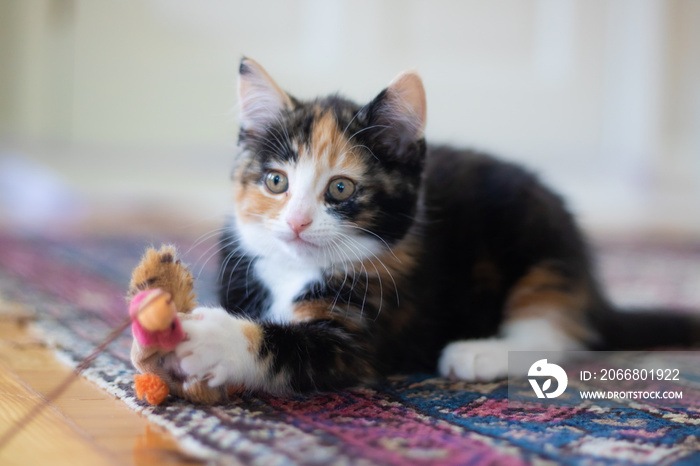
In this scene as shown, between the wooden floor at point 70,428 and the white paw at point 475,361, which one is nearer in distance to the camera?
the wooden floor at point 70,428

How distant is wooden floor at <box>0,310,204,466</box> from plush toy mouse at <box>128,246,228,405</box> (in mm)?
55

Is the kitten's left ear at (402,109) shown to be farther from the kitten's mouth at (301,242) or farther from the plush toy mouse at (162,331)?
the plush toy mouse at (162,331)

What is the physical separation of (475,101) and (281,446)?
11.6ft

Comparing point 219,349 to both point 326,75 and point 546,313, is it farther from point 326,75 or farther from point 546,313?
point 326,75

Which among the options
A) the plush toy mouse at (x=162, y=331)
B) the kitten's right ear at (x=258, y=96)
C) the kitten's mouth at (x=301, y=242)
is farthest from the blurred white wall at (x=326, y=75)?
the plush toy mouse at (x=162, y=331)

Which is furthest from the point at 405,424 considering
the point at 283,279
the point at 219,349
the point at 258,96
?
the point at 258,96

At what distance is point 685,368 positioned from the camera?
1.28 m

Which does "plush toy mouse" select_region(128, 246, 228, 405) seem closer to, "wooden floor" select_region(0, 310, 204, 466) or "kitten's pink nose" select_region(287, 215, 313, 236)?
"wooden floor" select_region(0, 310, 204, 466)

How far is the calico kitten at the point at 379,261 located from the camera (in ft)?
3.26

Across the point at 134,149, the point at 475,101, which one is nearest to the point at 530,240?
the point at 475,101

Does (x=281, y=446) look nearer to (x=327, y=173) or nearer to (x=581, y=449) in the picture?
(x=581, y=449)

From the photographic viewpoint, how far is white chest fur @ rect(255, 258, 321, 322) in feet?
3.69

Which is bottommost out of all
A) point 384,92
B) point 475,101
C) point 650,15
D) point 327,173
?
point 327,173

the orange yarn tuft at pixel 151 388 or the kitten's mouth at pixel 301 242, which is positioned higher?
the kitten's mouth at pixel 301 242
